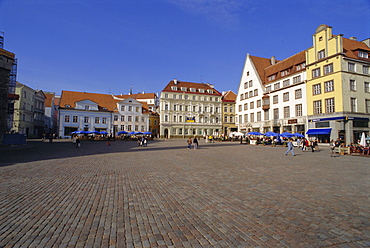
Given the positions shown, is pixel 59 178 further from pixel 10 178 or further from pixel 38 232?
pixel 38 232

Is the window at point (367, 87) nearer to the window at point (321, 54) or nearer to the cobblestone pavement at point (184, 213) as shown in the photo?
the window at point (321, 54)

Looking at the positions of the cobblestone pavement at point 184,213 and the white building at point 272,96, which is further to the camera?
the white building at point 272,96

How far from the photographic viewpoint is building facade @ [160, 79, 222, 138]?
221ft

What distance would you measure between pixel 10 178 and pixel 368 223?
11.3 meters

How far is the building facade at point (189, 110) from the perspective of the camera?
221ft

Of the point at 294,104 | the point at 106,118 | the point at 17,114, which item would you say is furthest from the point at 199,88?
the point at 17,114

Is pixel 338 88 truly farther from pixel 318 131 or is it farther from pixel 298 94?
pixel 298 94

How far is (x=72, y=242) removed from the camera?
351cm

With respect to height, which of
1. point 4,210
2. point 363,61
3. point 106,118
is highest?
point 363,61

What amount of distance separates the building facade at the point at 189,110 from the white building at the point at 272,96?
45.4 feet

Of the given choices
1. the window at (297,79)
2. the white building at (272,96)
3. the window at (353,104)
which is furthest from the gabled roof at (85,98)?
the window at (353,104)

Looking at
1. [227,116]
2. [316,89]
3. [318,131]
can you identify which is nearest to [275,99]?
[316,89]

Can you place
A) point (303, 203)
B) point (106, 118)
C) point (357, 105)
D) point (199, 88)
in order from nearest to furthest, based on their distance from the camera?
1. point (303, 203)
2. point (357, 105)
3. point (106, 118)
4. point (199, 88)

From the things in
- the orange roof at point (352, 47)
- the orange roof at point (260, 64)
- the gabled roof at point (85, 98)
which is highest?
the orange roof at point (260, 64)
